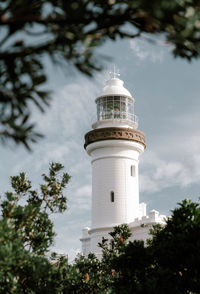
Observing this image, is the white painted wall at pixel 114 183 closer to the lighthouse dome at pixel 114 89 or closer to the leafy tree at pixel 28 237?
the lighthouse dome at pixel 114 89

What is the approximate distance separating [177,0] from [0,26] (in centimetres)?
175

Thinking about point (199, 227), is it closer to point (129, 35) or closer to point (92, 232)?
point (129, 35)

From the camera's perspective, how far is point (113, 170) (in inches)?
1053

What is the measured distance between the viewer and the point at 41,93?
163 inches

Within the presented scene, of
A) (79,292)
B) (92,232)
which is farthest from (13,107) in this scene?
(92,232)

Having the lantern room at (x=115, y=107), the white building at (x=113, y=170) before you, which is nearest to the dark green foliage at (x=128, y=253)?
the white building at (x=113, y=170)

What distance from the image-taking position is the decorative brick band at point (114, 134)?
26.6 metres

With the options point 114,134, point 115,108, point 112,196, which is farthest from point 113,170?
point 115,108

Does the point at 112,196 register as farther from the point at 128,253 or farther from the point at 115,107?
the point at 128,253

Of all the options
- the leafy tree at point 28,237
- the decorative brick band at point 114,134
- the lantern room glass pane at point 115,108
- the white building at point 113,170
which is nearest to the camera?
the leafy tree at point 28,237

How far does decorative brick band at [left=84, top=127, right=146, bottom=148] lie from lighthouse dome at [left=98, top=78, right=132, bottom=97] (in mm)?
3084

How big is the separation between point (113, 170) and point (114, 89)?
5884mm

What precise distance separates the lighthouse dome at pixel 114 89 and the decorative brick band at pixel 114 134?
308 cm

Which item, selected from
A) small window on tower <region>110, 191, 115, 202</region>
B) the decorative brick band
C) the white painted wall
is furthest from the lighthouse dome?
small window on tower <region>110, 191, 115, 202</region>
